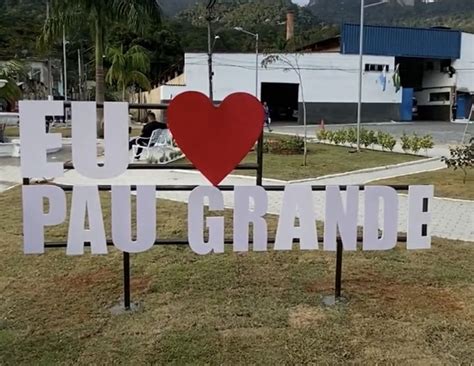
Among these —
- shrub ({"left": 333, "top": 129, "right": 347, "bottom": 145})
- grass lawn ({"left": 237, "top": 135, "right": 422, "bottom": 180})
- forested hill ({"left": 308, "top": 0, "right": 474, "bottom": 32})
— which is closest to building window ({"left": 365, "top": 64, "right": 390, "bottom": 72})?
shrub ({"left": 333, "top": 129, "right": 347, "bottom": 145})

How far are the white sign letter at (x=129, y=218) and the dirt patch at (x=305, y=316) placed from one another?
45.3 inches

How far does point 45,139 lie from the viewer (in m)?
3.81

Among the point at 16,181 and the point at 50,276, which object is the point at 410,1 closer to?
the point at 16,181

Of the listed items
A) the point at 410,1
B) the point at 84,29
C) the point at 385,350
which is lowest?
the point at 385,350

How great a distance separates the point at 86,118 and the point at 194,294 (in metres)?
1.62

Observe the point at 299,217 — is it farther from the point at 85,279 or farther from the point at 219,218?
the point at 85,279

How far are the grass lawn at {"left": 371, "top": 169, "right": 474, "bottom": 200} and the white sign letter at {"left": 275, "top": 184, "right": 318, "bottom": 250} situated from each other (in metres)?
6.02

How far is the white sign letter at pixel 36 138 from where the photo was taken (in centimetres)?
374

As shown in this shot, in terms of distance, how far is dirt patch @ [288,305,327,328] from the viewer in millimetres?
3900

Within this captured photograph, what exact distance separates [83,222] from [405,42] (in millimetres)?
41279

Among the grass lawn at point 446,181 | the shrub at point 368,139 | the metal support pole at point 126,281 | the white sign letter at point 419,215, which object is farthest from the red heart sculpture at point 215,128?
the shrub at point 368,139

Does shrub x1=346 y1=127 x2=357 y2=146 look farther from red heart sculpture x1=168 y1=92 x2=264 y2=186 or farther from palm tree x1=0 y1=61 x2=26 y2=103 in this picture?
red heart sculpture x1=168 y1=92 x2=264 y2=186

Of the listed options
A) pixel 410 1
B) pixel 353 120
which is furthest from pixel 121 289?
pixel 410 1

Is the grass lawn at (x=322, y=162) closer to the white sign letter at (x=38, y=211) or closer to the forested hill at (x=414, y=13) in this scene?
the white sign letter at (x=38, y=211)
